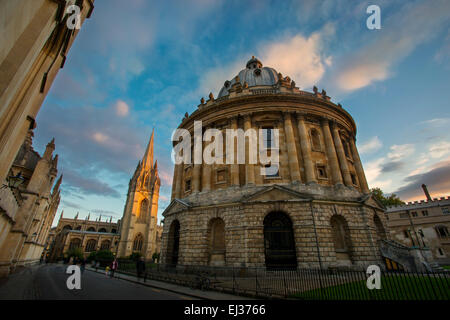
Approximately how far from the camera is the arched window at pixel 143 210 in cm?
6324

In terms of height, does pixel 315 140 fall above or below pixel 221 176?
above

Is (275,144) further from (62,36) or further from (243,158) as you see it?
(62,36)

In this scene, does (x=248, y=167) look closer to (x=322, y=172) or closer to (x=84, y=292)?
(x=322, y=172)

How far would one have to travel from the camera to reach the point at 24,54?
171 inches

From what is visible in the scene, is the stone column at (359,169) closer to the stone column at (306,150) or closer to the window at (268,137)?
the stone column at (306,150)

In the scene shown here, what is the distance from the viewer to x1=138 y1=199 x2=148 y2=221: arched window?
63244 millimetres

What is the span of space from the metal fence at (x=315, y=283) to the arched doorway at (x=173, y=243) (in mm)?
806

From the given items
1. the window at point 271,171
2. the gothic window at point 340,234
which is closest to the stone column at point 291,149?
the window at point 271,171

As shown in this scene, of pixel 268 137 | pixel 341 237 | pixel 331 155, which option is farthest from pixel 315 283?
pixel 268 137

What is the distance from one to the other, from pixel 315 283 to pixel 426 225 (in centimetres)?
4136
